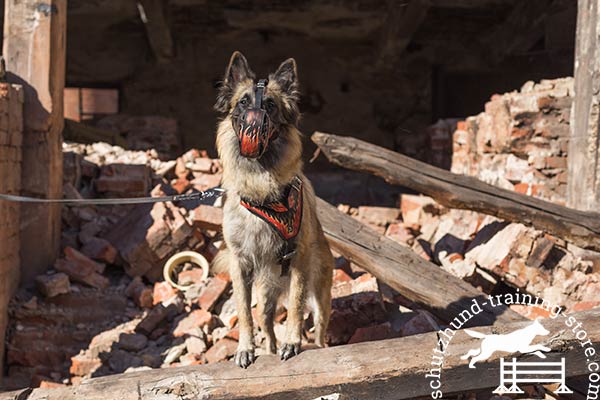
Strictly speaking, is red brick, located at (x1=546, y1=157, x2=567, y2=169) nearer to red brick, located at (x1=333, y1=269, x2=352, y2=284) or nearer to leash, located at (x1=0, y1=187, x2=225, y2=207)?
red brick, located at (x1=333, y1=269, x2=352, y2=284)

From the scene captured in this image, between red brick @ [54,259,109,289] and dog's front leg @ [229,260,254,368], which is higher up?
dog's front leg @ [229,260,254,368]

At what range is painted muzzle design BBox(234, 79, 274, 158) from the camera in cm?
329

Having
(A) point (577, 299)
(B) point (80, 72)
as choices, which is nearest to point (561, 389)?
(A) point (577, 299)

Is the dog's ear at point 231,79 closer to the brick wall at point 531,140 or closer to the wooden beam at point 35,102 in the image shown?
the wooden beam at point 35,102

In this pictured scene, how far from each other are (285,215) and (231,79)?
936mm

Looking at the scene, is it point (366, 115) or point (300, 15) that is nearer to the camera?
point (300, 15)

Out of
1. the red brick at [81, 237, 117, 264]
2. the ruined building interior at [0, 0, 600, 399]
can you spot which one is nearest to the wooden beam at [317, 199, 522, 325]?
the ruined building interior at [0, 0, 600, 399]

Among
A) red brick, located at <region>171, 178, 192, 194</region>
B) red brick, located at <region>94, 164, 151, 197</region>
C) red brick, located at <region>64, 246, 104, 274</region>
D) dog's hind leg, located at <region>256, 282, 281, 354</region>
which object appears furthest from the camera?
red brick, located at <region>171, 178, 192, 194</region>

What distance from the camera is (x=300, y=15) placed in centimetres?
1076

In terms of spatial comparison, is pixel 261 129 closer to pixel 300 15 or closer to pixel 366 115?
pixel 300 15

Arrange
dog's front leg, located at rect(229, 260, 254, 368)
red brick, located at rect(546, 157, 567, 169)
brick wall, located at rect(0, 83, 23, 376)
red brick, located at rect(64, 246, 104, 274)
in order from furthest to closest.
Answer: red brick, located at rect(546, 157, 567, 169)
red brick, located at rect(64, 246, 104, 274)
brick wall, located at rect(0, 83, 23, 376)
dog's front leg, located at rect(229, 260, 254, 368)

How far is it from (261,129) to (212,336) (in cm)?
259

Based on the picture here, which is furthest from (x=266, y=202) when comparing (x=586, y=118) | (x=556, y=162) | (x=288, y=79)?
(x=556, y=162)

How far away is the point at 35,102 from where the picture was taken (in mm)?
5746
